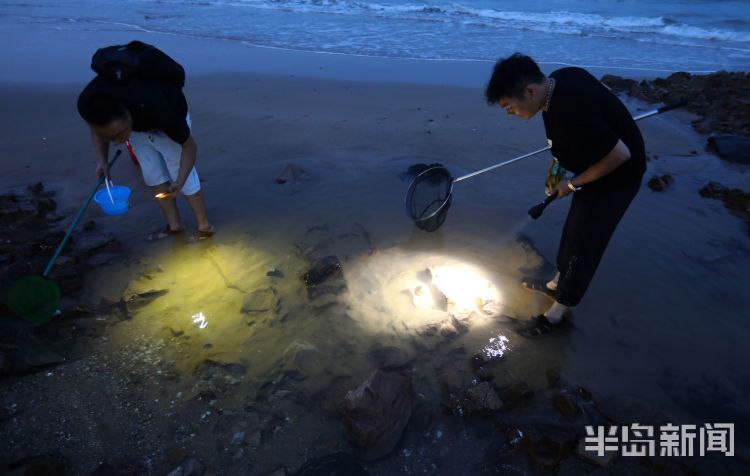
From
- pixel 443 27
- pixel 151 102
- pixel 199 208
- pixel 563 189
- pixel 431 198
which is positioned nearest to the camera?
pixel 563 189

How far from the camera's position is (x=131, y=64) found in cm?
291

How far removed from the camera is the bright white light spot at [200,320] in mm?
3253

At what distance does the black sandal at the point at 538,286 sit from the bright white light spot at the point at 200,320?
2865 millimetres

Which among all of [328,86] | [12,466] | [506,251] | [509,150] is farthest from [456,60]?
[12,466]

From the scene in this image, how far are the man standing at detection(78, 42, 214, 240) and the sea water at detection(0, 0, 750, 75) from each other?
807 cm

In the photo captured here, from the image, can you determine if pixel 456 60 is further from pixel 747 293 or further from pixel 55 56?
pixel 55 56

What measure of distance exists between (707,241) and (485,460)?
371cm

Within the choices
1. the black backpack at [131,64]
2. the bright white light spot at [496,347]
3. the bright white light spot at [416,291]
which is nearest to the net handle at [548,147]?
the bright white light spot at [416,291]

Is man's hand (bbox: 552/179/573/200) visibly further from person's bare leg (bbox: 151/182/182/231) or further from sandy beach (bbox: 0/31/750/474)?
person's bare leg (bbox: 151/182/182/231)

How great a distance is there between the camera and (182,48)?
1023 cm

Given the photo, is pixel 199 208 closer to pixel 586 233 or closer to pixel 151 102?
pixel 151 102

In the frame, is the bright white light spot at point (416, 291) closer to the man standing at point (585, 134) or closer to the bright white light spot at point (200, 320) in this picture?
the man standing at point (585, 134)

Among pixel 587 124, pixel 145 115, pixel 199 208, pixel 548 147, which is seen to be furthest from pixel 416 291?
pixel 145 115

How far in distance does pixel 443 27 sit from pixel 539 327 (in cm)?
1265
